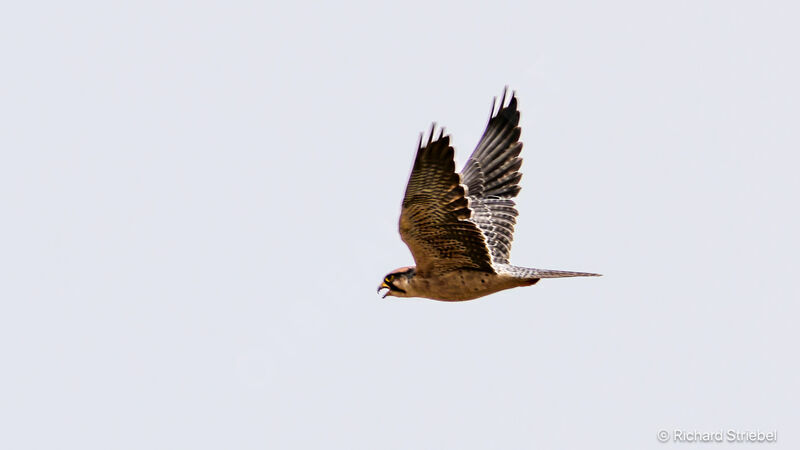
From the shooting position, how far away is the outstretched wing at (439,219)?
13414 mm

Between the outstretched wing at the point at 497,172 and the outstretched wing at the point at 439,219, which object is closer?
the outstretched wing at the point at 439,219

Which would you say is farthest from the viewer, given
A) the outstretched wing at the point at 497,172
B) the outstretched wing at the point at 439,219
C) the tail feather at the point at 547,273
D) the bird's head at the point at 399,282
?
the outstretched wing at the point at 497,172

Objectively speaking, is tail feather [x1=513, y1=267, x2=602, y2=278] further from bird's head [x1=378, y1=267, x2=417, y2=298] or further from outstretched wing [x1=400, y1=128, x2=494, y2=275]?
bird's head [x1=378, y1=267, x2=417, y2=298]

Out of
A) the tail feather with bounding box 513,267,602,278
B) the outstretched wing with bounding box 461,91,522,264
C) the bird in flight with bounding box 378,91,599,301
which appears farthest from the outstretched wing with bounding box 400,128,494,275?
the outstretched wing with bounding box 461,91,522,264

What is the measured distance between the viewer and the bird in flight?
44.6 feet

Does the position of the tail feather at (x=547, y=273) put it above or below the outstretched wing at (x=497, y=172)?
below

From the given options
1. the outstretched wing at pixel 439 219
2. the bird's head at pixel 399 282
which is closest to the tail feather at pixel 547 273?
the outstretched wing at pixel 439 219

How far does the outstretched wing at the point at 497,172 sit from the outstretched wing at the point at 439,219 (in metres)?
1.94

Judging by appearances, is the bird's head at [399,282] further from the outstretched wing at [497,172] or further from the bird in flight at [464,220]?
the outstretched wing at [497,172]

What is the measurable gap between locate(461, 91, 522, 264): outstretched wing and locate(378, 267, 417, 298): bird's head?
Answer: 1.71 meters

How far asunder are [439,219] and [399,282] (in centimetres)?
163

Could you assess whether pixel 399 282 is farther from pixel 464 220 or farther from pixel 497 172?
pixel 497 172

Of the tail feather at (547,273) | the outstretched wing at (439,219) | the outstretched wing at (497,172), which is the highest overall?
the outstretched wing at (497,172)

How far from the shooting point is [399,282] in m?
15.4
